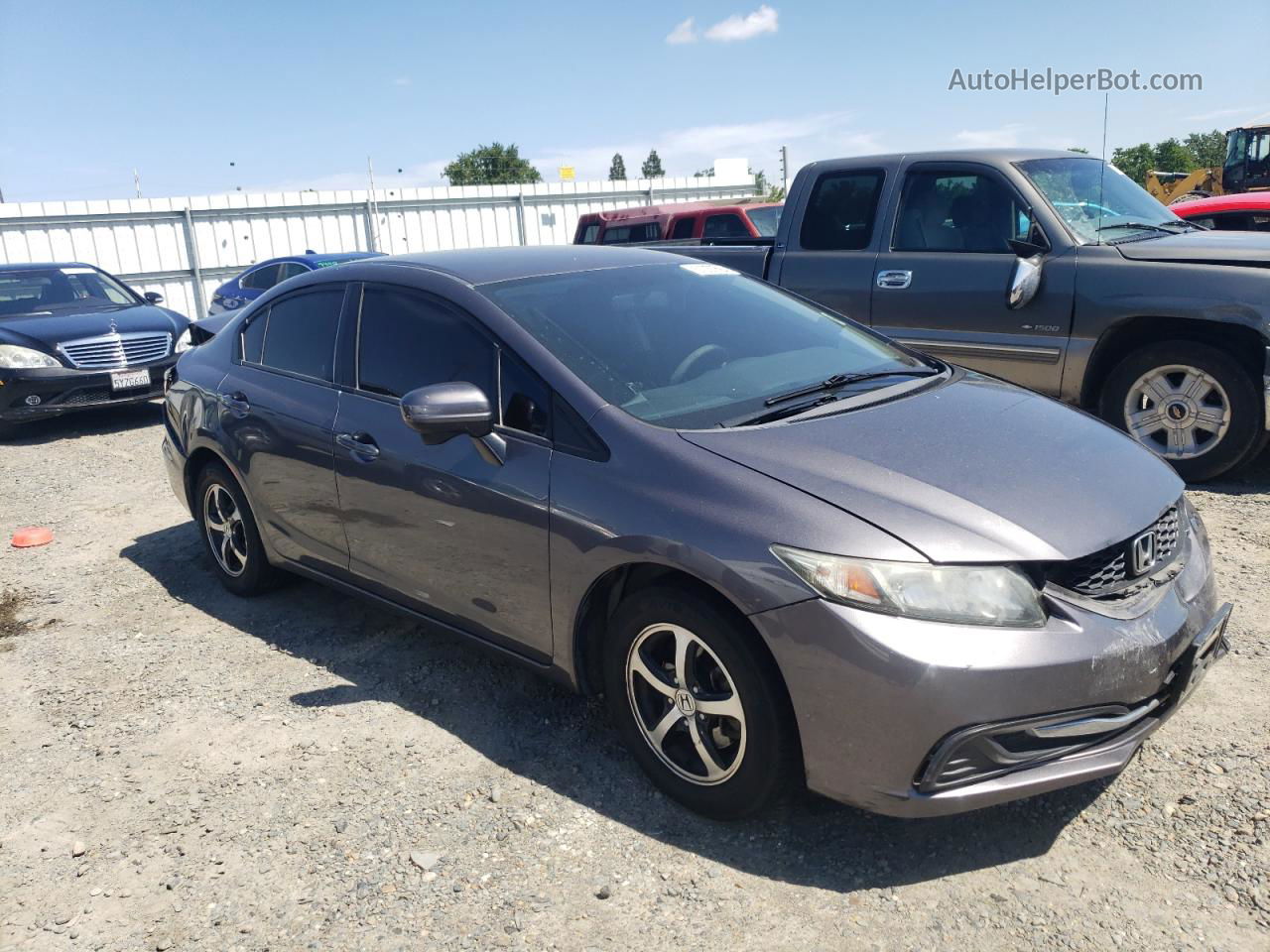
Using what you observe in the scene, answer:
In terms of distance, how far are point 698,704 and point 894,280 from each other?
4563mm

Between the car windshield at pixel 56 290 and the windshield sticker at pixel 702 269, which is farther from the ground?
the windshield sticker at pixel 702 269

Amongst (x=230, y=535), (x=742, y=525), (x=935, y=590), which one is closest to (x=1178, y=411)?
(x=935, y=590)

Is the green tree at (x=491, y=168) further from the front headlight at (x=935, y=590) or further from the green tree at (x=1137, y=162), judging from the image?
the front headlight at (x=935, y=590)

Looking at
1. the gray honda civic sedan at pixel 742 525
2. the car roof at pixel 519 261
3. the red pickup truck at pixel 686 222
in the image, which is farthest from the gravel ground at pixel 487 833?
the red pickup truck at pixel 686 222

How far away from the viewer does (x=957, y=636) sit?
248 cm

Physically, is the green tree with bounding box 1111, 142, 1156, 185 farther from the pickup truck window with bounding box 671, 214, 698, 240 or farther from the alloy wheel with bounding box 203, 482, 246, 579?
the alloy wheel with bounding box 203, 482, 246, 579

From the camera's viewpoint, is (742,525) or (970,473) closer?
(742,525)

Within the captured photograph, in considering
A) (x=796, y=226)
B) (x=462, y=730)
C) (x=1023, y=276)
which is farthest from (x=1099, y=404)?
(x=462, y=730)

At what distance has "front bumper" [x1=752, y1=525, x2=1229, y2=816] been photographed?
2.46 metres

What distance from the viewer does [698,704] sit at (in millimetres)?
2887

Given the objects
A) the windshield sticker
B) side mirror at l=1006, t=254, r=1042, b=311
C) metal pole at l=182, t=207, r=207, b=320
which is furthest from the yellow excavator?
metal pole at l=182, t=207, r=207, b=320

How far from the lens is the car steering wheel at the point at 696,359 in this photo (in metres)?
3.45

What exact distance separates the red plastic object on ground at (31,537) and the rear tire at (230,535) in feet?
5.62

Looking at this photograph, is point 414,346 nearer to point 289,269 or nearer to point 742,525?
point 742,525
